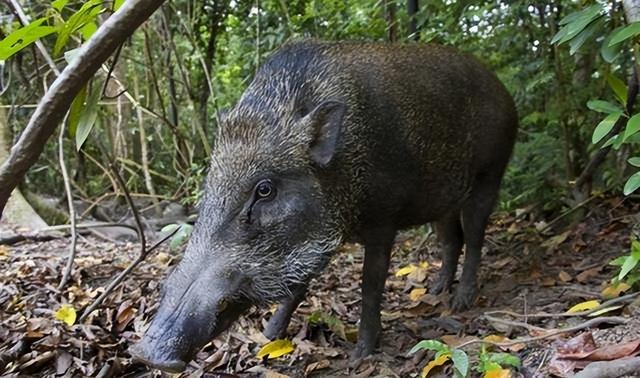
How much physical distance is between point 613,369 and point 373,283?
55.5 inches

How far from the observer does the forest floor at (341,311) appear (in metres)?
2.83

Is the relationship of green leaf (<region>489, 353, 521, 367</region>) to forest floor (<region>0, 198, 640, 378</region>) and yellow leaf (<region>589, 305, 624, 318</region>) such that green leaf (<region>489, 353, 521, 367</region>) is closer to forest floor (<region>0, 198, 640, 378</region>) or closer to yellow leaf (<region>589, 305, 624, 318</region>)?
forest floor (<region>0, 198, 640, 378</region>)

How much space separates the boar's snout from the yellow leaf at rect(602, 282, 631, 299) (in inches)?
67.7

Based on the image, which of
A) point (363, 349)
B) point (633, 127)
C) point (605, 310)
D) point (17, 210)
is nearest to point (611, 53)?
point (633, 127)

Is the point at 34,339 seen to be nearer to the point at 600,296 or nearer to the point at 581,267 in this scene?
the point at 600,296

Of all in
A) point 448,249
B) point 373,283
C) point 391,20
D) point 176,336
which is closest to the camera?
point 176,336

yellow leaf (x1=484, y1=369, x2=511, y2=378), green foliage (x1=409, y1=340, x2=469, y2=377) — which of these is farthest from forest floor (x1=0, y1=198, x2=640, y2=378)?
green foliage (x1=409, y1=340, x2=469, y2=377)

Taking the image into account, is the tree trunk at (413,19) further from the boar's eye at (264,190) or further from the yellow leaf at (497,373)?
the yellow leaf at (497,373)

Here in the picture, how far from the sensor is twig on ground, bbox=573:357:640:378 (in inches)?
78.0

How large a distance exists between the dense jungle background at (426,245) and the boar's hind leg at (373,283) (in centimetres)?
12

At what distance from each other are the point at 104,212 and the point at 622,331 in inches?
254

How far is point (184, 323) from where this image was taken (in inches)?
96.3

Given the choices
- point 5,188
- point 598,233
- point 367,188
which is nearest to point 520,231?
point 598,233

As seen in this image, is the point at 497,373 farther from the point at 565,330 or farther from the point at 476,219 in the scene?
the point at 476,219
